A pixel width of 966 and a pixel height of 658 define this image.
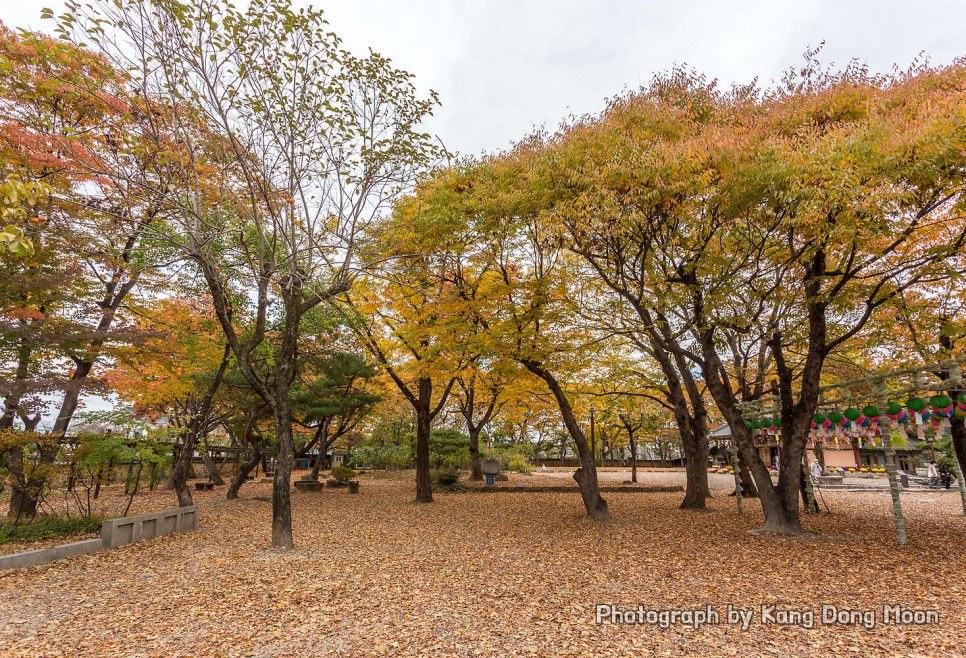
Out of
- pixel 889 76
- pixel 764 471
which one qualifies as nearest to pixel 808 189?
pixel 889 76

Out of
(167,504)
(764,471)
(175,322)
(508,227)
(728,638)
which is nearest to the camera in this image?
(728,638)

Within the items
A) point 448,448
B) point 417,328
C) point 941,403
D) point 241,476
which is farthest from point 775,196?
point 448,448

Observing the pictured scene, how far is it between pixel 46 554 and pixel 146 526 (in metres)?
1.57

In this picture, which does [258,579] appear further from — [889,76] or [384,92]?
[889,76]

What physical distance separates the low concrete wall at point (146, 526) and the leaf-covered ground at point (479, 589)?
1.02 feet

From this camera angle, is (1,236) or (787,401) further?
(787,401)

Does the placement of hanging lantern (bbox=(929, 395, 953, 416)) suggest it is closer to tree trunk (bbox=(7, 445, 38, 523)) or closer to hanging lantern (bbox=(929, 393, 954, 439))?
hanging lantern (bbox=(929, 393, 954, 439))

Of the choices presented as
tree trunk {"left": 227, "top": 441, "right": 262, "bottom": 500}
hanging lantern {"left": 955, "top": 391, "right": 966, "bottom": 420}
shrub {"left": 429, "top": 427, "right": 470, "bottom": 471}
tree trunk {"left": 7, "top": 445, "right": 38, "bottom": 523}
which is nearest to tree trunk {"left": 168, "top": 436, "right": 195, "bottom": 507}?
tree trunk {"left": 7, "top": 445, "right": 38, "bottom": 523}

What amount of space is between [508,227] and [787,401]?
18.7 feet

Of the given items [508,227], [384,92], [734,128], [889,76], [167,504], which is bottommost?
[167,504]

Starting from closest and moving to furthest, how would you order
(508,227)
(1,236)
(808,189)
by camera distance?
(1,236)
(808,189)
(508,227)

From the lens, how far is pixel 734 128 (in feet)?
22.1

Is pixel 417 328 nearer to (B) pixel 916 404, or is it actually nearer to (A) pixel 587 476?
(A) pixel 587 476

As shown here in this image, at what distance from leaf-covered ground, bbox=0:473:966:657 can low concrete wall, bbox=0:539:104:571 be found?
0.56ft
